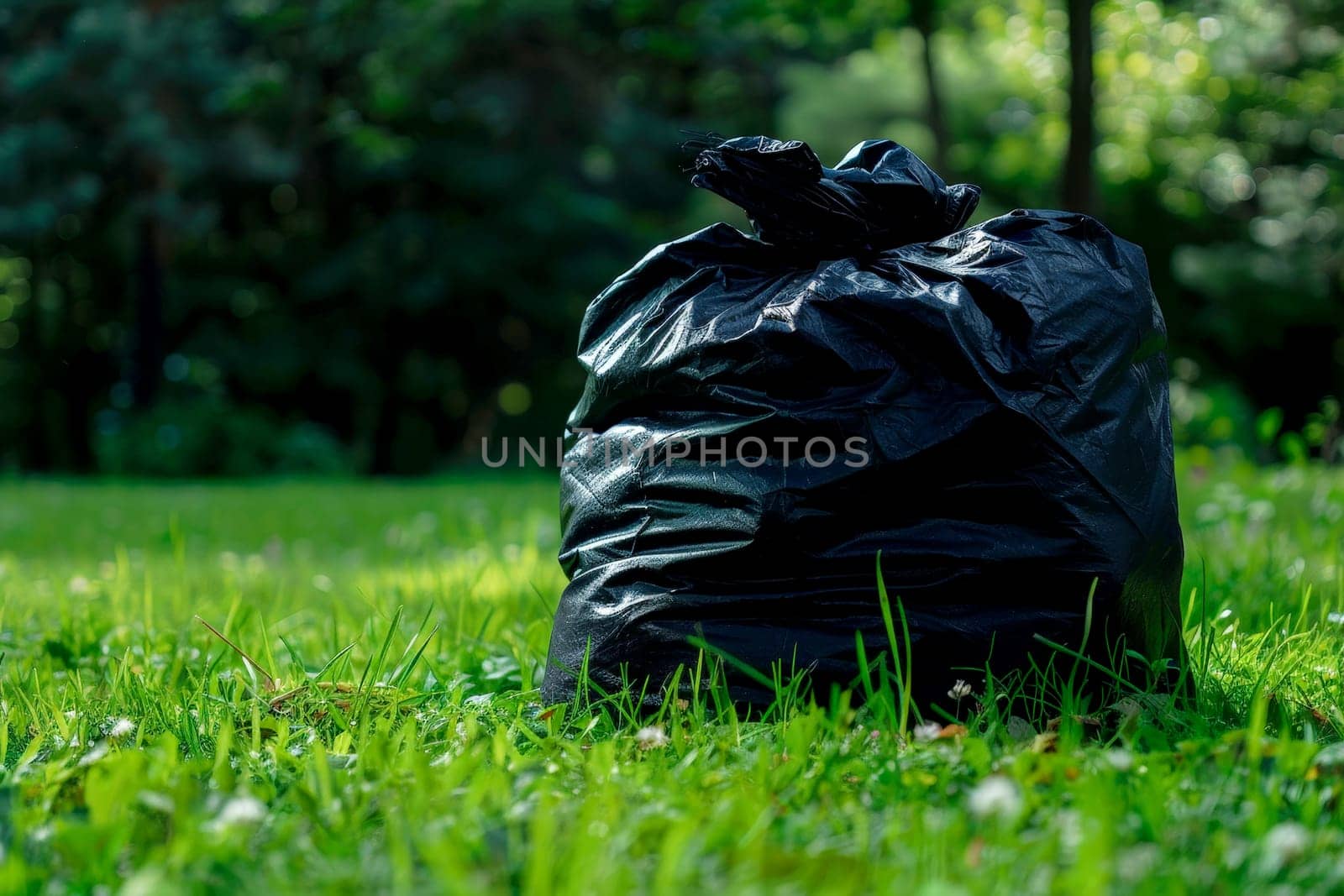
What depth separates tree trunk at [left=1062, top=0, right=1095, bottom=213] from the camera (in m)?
6.69

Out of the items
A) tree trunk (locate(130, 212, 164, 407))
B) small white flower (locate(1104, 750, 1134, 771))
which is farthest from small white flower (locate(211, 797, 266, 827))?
tree trunk (locate(130, 212, 164, 407))

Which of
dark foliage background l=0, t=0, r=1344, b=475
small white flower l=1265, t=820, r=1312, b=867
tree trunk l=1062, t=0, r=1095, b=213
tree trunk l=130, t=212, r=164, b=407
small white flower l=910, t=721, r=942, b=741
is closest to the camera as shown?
small white flower l=1265, t=820, r=1312, b=867

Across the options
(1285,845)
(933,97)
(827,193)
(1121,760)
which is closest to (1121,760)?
(1121,760)

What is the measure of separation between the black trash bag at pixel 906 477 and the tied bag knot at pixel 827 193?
4 cm

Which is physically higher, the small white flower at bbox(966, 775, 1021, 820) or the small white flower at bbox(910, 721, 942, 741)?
the small white flower at bbox(966, 775, 1021, 820)

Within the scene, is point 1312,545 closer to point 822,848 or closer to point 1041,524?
point 1041,524

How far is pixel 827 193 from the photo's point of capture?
6.84 ft

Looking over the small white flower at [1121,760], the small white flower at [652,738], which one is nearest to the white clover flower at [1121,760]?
the small white flower at [1121,760]

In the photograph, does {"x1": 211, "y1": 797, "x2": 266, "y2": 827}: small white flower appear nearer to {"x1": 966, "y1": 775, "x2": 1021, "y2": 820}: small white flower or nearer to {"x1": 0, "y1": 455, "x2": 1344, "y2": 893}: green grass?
{"x1": 0, "y1": 455, "x2": 1344, "y2": 893}: green grass

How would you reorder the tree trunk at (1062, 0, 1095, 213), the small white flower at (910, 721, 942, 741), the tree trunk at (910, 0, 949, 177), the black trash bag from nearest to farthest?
the small white flower at (910, 721, 942, 741) < the black trash bag < the tree trunk at (1062, 0, 1095, 213) < the tree trunk at (910, 0, 949, 177)

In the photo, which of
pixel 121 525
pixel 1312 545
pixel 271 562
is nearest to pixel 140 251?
pixel 121 525

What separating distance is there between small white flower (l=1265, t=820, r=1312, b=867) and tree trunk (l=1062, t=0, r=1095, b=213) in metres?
5.95

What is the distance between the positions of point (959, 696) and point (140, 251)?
14.9m

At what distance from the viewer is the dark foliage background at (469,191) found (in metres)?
13.3
